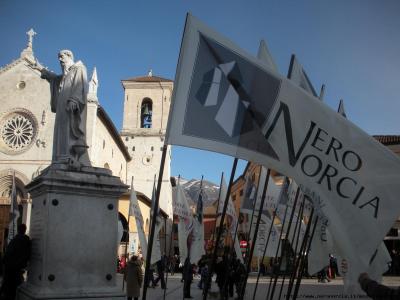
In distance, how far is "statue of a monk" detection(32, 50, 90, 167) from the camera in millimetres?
7086

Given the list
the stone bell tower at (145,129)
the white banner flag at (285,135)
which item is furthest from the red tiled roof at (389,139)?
the white banner flag at (285,135)

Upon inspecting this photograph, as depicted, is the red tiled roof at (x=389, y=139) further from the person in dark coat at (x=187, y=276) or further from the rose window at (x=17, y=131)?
the rose window at (x=17, y=131)

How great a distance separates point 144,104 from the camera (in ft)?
172

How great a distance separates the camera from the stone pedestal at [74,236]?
6117 millimetres

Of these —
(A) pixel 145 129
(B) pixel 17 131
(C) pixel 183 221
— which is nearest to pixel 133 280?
(C) pixel 183 221

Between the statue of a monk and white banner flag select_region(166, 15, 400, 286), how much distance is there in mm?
3304

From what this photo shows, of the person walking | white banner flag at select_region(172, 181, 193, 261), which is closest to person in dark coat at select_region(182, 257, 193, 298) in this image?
white banner flag at select_region(172, 181, 193, 261)

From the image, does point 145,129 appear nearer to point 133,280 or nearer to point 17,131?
point 17,131

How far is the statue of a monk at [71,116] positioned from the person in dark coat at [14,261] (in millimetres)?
1281

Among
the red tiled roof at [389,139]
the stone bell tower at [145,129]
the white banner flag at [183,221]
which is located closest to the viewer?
the white banner flag at [183,221]

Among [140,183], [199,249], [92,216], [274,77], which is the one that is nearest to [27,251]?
[92,216]

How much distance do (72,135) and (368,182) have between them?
4.76 metres

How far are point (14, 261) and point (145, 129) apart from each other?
45140 millimetres

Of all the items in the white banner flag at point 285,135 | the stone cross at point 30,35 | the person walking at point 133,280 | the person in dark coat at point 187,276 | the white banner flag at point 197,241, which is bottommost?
the person in dark coat at point 187,276
